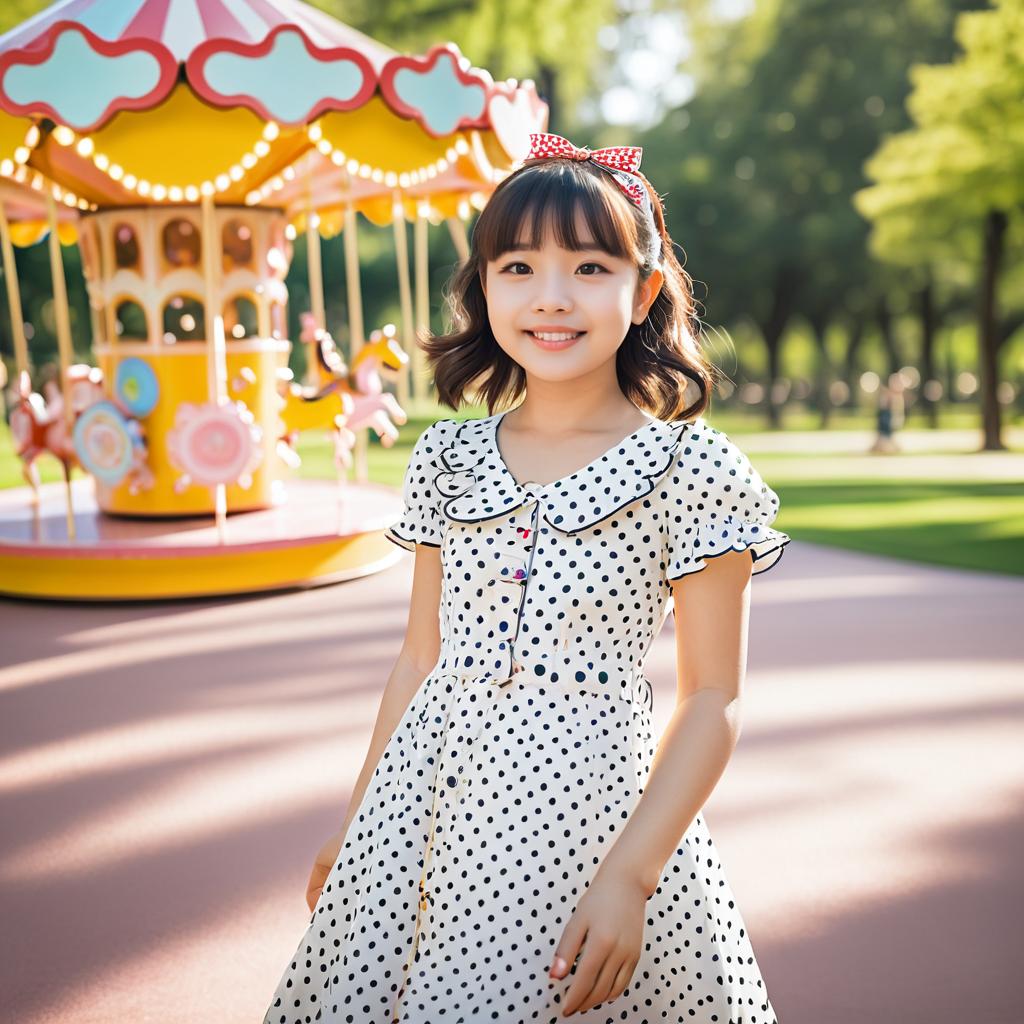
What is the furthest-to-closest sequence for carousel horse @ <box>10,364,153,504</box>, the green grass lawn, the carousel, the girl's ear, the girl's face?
the green grass lawn → carousel horse @ <box>10,364,153,504</box> → the carousel → the girl's ear → the girl's face

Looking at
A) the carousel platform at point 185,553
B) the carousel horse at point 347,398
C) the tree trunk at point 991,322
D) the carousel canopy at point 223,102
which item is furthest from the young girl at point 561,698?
the tree trunk at point 991,322

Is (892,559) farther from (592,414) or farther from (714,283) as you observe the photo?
(714,283)

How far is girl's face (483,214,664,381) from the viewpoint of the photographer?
1688 mm

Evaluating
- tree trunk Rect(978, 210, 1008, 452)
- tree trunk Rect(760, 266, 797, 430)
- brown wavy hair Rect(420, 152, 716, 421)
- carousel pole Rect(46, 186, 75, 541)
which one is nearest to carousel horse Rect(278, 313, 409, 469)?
carousel pole Rect(46, 186, 75, 541)

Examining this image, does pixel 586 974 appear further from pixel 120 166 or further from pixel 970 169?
pixel 970 169

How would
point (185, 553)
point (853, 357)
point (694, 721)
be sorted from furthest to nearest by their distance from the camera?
point (853, 357) < point (185, 553) < point (694, 721)

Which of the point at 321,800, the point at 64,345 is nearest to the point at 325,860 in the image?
the point at 321,800

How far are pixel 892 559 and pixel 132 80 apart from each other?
597 cm

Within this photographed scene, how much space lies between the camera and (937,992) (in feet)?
9.09

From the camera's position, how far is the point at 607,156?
1.81 metres

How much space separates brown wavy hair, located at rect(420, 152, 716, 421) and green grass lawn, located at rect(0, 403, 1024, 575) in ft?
23.2

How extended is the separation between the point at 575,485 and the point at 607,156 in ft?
1.68

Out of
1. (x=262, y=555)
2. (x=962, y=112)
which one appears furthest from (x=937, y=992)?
(x=962, y=112)

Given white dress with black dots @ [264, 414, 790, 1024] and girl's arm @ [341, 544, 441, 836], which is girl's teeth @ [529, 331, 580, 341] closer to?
white dress with black dots @ [264, 414, 790, 1024]
